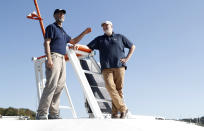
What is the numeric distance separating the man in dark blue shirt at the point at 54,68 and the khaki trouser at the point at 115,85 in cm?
69

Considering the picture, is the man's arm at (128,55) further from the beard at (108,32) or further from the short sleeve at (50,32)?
the short sleeve at (50,32)

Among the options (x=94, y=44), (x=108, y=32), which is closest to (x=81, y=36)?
(x=94, y=44)

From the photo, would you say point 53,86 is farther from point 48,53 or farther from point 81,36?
point 81,36

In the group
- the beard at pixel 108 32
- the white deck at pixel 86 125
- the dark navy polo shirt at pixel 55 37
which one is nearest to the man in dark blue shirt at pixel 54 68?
the dark navy polo shirt at pixel 55 37

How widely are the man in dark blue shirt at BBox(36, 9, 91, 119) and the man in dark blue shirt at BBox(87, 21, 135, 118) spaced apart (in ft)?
1.40

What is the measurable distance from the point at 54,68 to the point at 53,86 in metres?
0.25

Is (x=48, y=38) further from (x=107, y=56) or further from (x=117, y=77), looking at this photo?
(x=117, y=77)

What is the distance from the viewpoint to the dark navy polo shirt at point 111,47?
3.94 metres

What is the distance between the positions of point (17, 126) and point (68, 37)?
1780 mm

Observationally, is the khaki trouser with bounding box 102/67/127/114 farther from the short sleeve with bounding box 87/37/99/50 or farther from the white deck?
the white deck

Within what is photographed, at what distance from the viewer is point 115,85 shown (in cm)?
403

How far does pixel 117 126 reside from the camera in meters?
2.40

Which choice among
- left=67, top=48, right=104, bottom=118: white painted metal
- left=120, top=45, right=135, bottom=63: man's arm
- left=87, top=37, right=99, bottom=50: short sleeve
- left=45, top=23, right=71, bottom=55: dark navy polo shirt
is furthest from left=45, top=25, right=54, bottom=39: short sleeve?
left=67, top=48, right=104, bottom=118: white painted metal

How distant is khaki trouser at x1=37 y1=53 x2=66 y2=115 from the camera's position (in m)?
3.34
